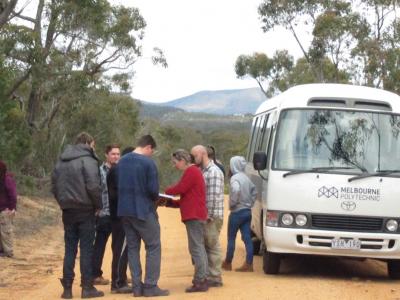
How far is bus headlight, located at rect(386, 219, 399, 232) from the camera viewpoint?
10.7m

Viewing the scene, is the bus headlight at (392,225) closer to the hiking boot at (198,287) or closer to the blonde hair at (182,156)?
the hiking boot at (198,287)

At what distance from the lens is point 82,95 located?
30141 mm

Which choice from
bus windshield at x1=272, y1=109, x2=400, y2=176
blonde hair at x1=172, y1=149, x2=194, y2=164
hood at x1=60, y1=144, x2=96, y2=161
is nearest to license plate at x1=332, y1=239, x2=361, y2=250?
bus windshield at x1=272, y1=109, x2=400, y2=176

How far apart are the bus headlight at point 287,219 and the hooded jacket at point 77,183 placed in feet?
8.95

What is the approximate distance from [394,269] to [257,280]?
6.94ft

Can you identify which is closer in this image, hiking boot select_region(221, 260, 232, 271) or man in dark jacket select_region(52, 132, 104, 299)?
man in dark jacket select_region(52, 132, 104, 299)

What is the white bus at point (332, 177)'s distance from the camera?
10680 millimetres

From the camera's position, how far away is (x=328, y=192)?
10.7 m

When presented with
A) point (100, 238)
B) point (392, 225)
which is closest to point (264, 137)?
point (392, 225)

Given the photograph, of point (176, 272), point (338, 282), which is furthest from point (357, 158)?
point (176, 272)

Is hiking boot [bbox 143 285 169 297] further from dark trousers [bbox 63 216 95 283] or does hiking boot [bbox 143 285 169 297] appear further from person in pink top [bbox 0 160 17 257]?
person in pink top [bbox 0 160 17 257]

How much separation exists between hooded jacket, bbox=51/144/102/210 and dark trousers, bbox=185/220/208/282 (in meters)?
1.21

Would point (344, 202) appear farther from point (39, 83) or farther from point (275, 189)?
point (39, 83)

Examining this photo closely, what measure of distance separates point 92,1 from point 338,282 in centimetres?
1404
